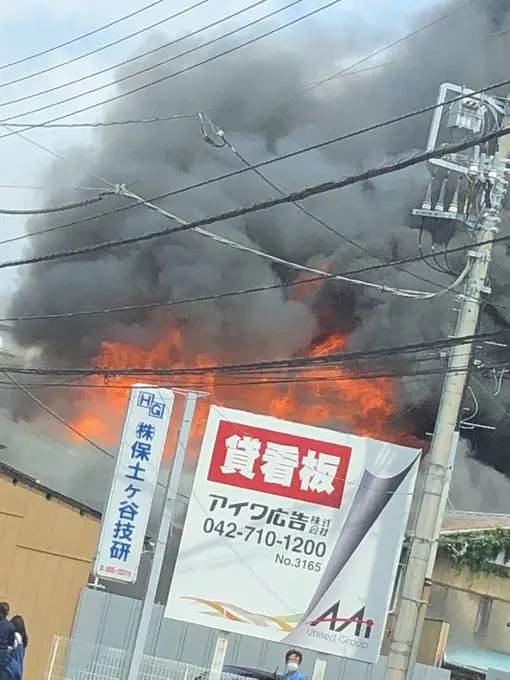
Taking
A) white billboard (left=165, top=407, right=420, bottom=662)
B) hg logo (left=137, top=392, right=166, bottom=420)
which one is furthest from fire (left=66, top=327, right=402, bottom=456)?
white billboard (left=165, top=407, right=420, bottom=662)

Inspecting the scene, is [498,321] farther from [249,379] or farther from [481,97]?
[481,97]

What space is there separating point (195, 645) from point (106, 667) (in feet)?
13.8

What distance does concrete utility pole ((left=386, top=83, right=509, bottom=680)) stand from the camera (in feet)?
35.3

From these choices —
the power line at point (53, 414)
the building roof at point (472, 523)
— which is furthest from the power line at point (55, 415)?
the building roof at point (472, 523)

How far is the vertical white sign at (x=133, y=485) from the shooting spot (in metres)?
11.2

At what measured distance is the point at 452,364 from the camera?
11.3 metres

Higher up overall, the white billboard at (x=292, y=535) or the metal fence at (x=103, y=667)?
the white billboard at (x=292, y=535)

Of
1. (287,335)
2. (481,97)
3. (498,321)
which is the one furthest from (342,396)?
(481,97)

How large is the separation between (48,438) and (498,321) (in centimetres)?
1197

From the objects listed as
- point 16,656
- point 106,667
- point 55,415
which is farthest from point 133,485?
point 55,415

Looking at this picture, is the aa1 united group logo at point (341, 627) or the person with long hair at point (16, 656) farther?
the person with long hair at point (16, 656)

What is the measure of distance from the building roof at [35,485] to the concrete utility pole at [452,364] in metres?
7.30

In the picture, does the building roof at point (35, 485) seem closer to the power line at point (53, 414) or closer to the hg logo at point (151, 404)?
the hg logo at point (151, 404)

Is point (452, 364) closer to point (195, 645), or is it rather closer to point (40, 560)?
point (195, 645)
